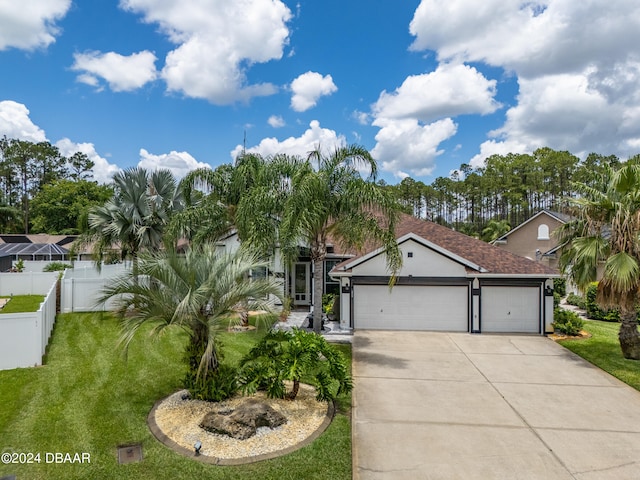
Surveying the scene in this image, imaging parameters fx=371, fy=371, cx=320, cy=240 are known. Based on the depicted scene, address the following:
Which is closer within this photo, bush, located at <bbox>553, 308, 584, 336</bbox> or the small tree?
the small tree

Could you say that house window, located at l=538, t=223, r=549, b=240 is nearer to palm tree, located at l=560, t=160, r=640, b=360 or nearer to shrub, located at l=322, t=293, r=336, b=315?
palm tree, located at l=560, t=160, r=640, b=360

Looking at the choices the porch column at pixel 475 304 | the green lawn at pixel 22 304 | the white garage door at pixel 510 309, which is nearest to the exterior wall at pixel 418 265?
the porch column at pixel 475 304

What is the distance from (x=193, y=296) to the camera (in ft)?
21.9

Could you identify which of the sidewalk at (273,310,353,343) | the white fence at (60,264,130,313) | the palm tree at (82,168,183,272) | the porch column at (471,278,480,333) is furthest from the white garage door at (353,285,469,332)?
the white fence at (60,264,130,313)

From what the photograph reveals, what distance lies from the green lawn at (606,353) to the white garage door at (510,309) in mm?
1522

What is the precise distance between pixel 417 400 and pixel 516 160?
56813 millimetres

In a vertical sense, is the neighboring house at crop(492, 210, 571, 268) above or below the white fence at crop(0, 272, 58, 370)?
above

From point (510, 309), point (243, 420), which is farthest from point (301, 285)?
point (243, 420)

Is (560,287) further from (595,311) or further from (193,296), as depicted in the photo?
(193,296)

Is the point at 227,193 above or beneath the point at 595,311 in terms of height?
above

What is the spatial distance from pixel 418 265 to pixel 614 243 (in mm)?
6302

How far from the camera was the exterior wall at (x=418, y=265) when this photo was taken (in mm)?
14867

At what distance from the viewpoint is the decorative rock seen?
636 centimetres

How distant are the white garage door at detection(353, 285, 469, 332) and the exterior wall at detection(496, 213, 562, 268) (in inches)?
753
